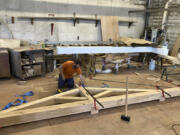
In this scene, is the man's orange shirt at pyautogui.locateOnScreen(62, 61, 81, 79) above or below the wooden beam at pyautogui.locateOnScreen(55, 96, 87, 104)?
above

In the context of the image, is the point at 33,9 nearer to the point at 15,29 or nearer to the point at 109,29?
the point at 15,29

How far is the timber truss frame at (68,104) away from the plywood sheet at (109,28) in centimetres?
377

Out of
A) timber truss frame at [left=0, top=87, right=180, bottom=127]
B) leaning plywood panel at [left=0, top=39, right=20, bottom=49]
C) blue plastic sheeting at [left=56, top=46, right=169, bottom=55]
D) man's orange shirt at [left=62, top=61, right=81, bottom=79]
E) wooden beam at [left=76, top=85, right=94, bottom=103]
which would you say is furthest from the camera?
leaning plywood panel at [left=0, top=39, right=20, bottom=49]

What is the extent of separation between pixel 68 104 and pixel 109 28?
4.75 meters

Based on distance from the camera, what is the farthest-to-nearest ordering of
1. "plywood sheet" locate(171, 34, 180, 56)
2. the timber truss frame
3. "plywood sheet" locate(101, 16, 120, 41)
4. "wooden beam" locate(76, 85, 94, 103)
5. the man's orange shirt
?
"plywood sheet" locate(101, 16, 120, 41), "plywood sheet" locate(171, 34, 180, 56), the man's orange shirt, "wooden beam" locate(76, 85, 94, 103), the timber truss frame

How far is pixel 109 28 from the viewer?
658 cm

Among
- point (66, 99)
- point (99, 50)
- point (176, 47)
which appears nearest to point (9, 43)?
point (99, 50)

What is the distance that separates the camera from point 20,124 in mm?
2434

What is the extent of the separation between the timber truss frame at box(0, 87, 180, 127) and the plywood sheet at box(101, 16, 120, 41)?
12.4 feet

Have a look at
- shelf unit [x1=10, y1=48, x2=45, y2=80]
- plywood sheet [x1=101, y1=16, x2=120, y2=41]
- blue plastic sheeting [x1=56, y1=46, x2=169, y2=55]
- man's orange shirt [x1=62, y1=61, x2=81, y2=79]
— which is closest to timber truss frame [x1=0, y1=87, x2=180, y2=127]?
man's orange shirt [x1=62, y1=61, x2=81, y2=79]

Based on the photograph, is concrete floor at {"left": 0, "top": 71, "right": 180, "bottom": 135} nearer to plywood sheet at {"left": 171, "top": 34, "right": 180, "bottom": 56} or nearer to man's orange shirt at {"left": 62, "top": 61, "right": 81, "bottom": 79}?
man's orange shirt at {"left": 62, "top": 61, "right": 81, "bottom": 79}

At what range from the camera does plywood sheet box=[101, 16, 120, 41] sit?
6477mm

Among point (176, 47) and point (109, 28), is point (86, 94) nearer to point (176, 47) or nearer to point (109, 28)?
point (109, 28)

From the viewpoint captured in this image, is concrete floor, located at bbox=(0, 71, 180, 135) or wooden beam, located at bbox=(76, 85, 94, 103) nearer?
concrete floor, located at bbox=(0, 71, 180, 135)
